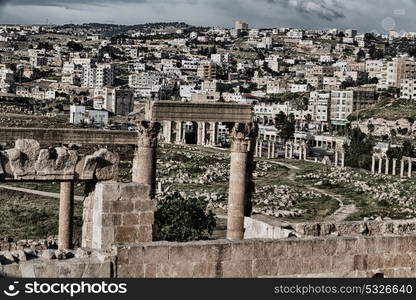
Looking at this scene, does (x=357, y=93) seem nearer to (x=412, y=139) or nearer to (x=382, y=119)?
(x=382, y=119)

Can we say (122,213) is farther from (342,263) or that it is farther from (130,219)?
(342,263)

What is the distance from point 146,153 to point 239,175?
9.53 ft

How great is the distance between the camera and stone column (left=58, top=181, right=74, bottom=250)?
1836 centimetres

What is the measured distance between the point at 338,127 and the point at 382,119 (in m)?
13.5

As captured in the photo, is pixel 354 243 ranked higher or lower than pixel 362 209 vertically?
higher

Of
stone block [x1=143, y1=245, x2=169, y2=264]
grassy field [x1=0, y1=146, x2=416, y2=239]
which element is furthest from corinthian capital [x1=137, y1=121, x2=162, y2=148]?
grassy field [x1=0, y1=146, x2=416, y2=239]

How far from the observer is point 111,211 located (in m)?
11.6

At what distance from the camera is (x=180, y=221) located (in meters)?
30.1

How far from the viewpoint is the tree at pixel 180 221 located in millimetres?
28323

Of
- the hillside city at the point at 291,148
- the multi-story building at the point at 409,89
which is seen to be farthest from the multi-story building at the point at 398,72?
the multi-story building at the point at 409,89

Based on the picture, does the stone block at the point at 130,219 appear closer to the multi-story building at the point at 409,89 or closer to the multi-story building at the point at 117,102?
the multi-story building at the point at 409,89

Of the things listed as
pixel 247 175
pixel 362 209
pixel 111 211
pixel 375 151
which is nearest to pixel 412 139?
pixel 375 151

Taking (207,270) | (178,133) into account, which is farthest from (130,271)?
(178,133)

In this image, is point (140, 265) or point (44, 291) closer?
point (44, 291)
